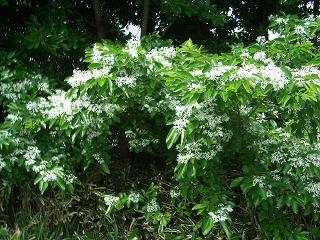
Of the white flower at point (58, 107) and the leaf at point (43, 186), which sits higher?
the white flower at point (58, 107)

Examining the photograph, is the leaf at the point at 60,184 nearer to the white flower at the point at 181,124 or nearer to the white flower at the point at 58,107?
the white flower at the point at 58,107

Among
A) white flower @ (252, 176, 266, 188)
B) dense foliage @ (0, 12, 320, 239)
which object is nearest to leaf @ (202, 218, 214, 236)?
dense foliage @ (0, 12, 320, 239)

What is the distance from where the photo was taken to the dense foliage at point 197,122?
253 centimetres

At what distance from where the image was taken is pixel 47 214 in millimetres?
3871

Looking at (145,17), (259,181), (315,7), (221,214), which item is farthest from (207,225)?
(315,7)

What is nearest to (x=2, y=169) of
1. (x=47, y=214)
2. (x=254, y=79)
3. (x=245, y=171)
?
(x=47, y=214)

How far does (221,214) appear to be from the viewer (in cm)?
287

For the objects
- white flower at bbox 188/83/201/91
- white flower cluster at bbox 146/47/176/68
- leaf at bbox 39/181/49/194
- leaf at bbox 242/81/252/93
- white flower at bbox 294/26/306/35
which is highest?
white flower at bbox 294/26/306/35

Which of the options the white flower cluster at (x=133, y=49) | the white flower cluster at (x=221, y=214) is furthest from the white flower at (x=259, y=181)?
the white flower cluster at (x=133, y=49)

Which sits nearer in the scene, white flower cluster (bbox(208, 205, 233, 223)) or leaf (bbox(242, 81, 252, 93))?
leaf (bbox(242, 81, 252, 93))

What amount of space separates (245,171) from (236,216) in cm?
90

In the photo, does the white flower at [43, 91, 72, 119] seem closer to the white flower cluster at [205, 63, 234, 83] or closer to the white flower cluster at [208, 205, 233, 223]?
the white flower cluster at [205, 63, 234, 83]

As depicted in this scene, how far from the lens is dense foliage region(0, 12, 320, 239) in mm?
2531

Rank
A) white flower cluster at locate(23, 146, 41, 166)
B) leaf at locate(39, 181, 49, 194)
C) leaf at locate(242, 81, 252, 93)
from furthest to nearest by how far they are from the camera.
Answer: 1. white flower cluster at locate(23, 146, 41, 166)
2. leaf at locate(39, 181, 49, 194)
3. leaf at locate(242, 81, 252, 93)
